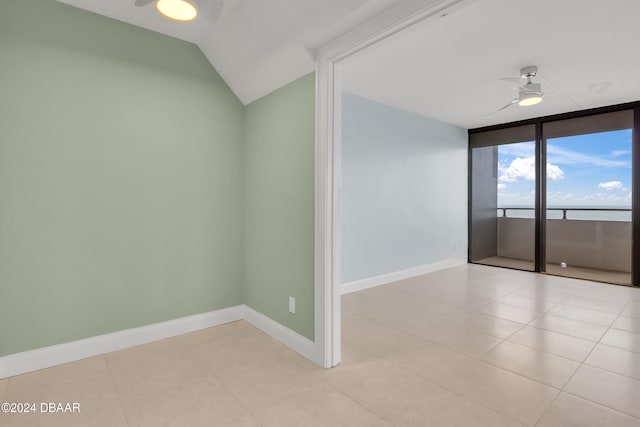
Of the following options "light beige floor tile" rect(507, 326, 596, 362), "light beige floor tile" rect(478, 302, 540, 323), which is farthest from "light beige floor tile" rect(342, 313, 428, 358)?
"light beige floor tile" rect(478, 302, 540, 323)

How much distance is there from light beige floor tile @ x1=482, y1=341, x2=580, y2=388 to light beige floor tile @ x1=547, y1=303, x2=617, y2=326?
1162 millimetres

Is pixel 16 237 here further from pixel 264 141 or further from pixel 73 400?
pixel 264 141

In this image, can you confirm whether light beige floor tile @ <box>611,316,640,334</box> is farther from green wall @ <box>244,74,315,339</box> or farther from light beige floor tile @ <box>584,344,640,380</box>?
green wall @ <box>244,74,315,339</box>

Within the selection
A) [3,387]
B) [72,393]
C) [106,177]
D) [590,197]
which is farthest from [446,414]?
A: [590,197]

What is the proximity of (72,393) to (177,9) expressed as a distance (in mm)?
2402

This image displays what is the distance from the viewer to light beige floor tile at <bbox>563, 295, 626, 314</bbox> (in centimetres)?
336

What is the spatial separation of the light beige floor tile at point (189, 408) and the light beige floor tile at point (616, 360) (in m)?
2.46

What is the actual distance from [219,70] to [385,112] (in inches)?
99.1

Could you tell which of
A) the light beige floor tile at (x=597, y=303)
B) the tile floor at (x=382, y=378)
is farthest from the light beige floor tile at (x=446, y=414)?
the light beige floor tile at (x=597, y=303)

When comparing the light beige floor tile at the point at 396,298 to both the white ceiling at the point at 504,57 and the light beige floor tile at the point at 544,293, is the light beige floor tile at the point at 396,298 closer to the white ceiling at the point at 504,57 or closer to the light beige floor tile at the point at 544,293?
the light beige floor tile at the point at 544,293

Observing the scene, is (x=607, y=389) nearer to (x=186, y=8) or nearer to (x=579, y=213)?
(x=186, y=8)

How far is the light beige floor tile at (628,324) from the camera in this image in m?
2.80

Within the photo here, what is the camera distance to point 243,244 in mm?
3072

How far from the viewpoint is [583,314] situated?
3.19 m
